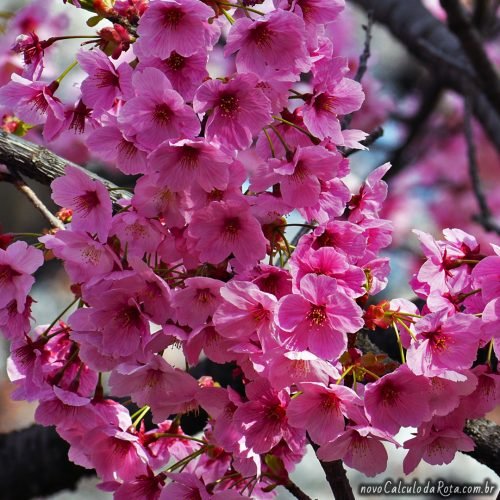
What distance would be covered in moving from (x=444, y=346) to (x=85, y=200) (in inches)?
20.8

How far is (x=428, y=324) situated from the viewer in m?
1.16

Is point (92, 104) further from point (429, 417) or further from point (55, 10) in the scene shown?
point (55, 10)

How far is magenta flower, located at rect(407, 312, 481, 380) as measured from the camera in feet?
3.67

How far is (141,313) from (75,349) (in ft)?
0.78

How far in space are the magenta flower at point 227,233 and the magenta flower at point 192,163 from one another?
38mm

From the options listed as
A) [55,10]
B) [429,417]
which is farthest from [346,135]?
[55,10]

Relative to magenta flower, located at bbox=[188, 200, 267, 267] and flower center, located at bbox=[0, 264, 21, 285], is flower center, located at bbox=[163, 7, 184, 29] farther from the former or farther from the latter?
flower center, located at bbox=[0, 264, 21, 285]

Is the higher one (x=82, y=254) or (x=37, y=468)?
(x=82, y=254)

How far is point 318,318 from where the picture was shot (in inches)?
43.3

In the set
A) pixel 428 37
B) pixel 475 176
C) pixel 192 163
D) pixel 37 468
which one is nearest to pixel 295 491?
pixel 192 163

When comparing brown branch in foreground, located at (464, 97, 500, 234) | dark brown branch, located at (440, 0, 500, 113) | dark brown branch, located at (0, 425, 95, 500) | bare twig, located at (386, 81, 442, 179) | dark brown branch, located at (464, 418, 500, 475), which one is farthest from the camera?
bare twig, located at (386, 81, 442, 179)

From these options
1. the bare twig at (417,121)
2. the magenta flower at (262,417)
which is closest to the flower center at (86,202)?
the magenta flower at (262,417)

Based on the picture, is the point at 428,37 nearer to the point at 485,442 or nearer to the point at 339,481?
the point at 485,442

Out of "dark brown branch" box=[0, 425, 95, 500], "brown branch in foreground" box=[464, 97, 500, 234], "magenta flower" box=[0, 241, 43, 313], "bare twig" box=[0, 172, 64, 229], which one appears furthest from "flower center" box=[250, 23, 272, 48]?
"brown branch in foreground" box=[464, 97, 500, 234]
